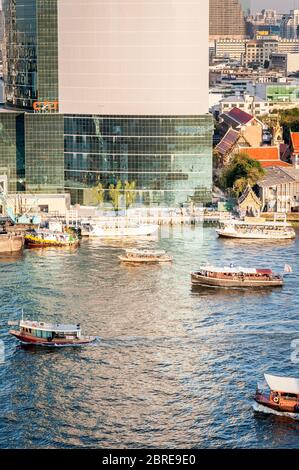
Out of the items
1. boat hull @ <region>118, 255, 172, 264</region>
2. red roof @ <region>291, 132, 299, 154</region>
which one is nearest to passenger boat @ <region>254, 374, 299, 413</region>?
boat hull @ <region>118, 255, 172, 264</region>

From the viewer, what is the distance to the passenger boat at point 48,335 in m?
18.7

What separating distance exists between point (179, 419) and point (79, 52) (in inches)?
648

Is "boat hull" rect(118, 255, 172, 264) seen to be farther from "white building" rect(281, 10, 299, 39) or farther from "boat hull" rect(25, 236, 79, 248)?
"white building" rect(281, 10, 299, 39)

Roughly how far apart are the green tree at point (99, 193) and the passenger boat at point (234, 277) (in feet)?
26.1

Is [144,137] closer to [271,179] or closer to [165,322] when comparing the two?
[271,179]

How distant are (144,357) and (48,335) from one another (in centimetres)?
196

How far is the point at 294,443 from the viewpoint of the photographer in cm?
1478

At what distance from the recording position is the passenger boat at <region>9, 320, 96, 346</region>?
18719mm

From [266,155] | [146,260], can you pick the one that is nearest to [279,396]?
[146,260]

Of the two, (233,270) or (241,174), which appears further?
(241,174)

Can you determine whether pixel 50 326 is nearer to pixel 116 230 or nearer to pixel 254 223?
pixel 116 230

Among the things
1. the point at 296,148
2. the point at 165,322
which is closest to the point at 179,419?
the point at 165,322

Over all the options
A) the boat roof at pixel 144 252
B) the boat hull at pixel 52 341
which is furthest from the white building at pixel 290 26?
the boat hull at pixel 52 341

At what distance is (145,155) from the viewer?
30047 mm
